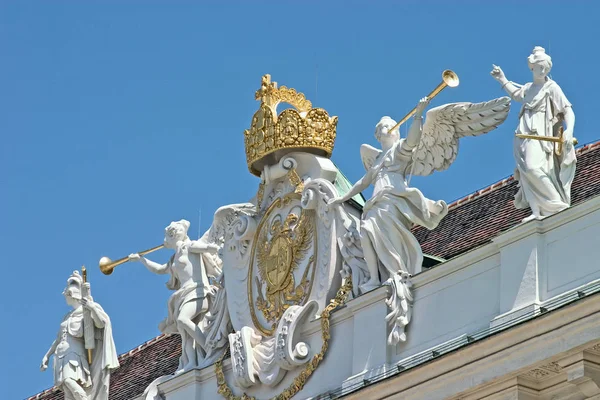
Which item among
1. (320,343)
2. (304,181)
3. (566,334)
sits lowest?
(566,334)

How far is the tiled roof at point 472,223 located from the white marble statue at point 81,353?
2.34ft

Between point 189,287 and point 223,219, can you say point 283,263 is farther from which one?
point 189,287

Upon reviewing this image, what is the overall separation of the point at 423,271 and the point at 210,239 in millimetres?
4411

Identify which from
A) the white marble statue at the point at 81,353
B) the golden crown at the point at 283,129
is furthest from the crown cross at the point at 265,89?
the white marble statue at the point at 81,353

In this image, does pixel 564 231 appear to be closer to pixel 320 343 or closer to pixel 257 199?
pixel 320 343

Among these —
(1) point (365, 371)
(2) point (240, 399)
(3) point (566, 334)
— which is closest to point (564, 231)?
(3) point (566, 334)

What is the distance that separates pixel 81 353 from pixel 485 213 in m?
5.25

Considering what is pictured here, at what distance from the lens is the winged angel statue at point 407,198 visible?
921 inches

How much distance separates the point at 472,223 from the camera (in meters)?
26.4

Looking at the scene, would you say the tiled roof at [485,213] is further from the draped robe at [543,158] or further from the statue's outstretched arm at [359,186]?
the draped robe at [543,158]

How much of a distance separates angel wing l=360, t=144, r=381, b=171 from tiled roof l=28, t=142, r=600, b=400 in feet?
4.41

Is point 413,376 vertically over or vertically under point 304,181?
under

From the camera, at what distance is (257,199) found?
26.1 metres

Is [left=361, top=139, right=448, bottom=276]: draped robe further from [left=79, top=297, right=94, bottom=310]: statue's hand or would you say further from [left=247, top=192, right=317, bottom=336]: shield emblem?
[left=79, top=297, right=94, bottom=310]: statue's hand
